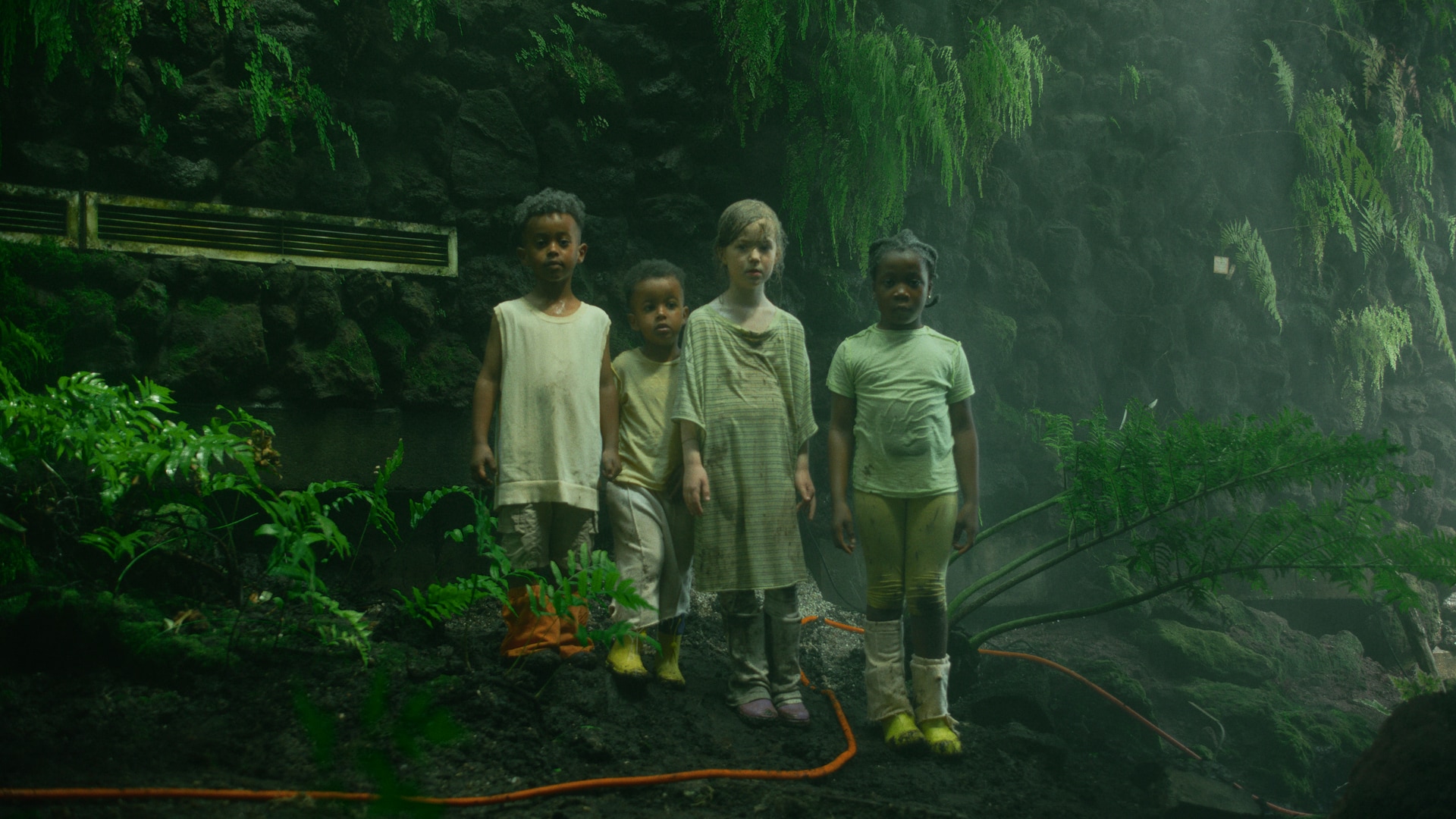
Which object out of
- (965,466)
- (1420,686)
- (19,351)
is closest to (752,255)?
(965,466)

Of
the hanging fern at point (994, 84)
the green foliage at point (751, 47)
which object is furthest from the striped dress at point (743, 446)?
the hanging fern at point (994, 84)

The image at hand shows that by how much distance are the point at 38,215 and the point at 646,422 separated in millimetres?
2272

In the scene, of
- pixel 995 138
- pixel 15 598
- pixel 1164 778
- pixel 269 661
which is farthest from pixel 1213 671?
pixel 15 598

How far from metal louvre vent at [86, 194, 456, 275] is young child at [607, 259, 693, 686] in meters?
1.02

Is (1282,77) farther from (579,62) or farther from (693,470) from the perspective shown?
(693,470)

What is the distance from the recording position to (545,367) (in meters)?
2.94

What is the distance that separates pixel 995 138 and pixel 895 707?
144 inches

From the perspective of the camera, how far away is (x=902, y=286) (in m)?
3.02

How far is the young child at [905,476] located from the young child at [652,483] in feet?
1.94

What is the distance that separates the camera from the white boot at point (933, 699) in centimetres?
281

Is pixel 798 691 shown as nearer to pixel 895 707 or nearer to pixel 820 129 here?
pixel 895 707

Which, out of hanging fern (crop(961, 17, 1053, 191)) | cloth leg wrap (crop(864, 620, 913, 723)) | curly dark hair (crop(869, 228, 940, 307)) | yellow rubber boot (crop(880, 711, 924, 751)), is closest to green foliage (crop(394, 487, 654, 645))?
cloth leg wrap (crop(864, 620, 913, 723))

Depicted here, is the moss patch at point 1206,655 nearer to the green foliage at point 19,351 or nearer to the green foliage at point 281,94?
the green foliage at point 281,94

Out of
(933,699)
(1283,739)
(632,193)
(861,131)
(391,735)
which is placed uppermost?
(861,131)
